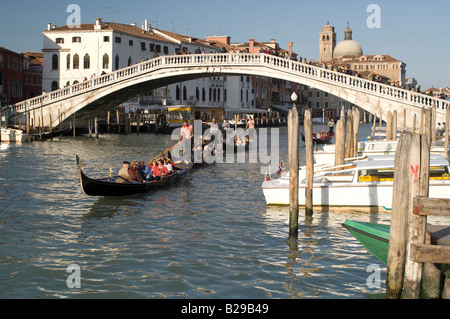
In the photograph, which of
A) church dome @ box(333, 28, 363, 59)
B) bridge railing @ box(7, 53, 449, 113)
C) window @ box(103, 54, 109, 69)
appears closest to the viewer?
bridge railing @ box(7, 53, 449, 113)

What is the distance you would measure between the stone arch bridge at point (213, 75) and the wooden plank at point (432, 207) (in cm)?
1402

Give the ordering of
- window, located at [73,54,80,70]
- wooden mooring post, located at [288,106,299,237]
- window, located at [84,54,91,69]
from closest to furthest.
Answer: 1. wooden mooring post, located at [288,106,299,237]
2. window, located at [84,54,91,69]
3. window, located at [73,54,80,70]

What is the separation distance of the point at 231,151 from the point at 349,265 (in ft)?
48.2

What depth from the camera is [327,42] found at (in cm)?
10425

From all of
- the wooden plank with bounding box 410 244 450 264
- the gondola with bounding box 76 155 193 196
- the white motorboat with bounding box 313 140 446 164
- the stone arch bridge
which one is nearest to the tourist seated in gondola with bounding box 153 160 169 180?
the gondola with bounding box 76 155 193 196

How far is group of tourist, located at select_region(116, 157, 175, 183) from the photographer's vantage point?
11.0 m

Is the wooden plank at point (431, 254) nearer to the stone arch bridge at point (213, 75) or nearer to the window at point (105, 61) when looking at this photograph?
the stone arch bridge at point (213, 75)

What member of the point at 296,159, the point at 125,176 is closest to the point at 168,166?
the point at 125,176

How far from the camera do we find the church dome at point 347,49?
3925 inches

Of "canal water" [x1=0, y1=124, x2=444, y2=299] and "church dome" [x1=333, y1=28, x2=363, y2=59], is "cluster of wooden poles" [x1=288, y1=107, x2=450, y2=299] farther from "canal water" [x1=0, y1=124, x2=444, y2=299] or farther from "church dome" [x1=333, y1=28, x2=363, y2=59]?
"church dome" [x1=333, y1=28, x2=363, y2=59]

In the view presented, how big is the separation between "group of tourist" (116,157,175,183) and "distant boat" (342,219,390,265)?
5873mm

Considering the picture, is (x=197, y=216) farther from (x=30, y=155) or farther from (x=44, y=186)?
(x=30, y=155)
